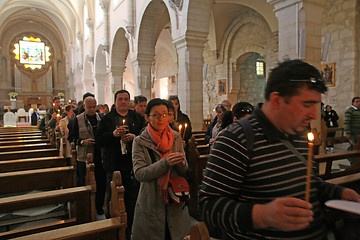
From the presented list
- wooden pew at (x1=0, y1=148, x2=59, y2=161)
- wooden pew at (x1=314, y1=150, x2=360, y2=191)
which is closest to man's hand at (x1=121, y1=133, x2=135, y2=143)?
wooden pew at (x1=314, y1=150, x2=360, y2=191)

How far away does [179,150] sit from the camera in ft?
7.55

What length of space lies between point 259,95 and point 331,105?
568 centimetres

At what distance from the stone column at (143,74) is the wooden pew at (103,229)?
32.1 feet

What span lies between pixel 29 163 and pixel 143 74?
27.2 ft

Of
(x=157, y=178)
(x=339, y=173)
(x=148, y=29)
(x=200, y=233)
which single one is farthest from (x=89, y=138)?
(x=148, y=29)

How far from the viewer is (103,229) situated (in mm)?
1588

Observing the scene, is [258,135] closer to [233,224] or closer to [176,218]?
[233,224]

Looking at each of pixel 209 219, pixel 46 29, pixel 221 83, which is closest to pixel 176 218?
pixel 209 219

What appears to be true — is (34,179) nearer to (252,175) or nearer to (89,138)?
(89,138)

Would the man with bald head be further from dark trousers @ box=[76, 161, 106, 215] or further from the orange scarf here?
the orange scarf

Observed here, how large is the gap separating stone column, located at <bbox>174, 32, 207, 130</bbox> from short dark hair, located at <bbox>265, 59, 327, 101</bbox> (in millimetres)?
6903

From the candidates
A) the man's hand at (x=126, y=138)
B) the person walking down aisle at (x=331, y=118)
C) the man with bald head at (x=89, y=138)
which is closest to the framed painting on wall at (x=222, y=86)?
the person walking down aisle at (x=331, y=118)

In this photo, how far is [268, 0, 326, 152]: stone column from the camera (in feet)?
16.3

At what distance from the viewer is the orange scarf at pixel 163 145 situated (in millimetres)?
2043
